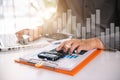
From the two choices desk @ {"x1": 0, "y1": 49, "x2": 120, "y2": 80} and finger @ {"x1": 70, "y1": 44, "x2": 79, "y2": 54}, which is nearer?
desk @ {"x1": 0, "y1": 49, "x2": 120, "y2": 80}

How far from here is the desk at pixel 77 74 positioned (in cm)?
64

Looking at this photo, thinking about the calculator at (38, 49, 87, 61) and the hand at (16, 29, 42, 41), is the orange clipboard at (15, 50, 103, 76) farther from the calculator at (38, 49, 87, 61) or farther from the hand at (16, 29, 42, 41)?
the hand at (16, 29, 42, 41)

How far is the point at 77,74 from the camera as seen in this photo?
0.65 m

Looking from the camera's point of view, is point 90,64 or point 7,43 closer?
point 90,64

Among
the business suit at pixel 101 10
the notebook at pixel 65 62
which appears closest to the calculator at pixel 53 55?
the notebook at pixel 65 62

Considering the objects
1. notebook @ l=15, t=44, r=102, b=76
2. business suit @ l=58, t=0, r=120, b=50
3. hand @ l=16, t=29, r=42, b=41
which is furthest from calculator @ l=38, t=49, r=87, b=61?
business suit @ l=58, t=0, r=120, b=50

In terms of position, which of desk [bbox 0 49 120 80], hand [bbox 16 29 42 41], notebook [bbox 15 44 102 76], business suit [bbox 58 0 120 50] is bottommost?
desk [bbox 0 49 120 80]

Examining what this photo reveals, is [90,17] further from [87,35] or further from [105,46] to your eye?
[105,46]

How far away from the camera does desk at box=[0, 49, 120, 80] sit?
0.64 metres

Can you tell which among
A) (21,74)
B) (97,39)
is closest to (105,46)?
(97,39)

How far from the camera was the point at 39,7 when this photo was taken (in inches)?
45.4

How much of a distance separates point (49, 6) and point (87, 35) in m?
0.30

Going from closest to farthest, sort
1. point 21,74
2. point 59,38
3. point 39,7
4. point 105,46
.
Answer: point 21,74 → point 105,46 → point 59,38 → point 39,7

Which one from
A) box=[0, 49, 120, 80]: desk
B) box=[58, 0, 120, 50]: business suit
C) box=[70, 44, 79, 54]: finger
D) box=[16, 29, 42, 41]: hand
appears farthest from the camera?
box=[58, 0, 120, 50]: business suit
